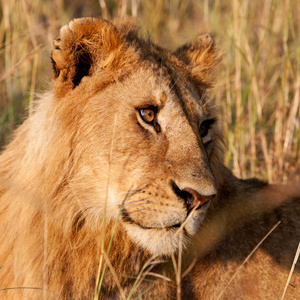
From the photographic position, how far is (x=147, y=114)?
3266 millimetres

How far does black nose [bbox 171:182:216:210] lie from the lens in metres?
2.88

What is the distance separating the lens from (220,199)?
3848 mm

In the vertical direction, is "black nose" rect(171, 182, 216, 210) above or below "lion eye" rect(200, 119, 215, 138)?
below

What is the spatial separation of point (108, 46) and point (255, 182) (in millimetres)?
1710

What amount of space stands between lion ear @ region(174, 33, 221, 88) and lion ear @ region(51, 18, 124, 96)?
2.63 feet

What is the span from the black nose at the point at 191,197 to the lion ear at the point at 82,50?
95 cm

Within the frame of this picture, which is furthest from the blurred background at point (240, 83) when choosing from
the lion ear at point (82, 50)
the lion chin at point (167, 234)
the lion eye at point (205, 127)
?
the lion chin at point (167, 234)

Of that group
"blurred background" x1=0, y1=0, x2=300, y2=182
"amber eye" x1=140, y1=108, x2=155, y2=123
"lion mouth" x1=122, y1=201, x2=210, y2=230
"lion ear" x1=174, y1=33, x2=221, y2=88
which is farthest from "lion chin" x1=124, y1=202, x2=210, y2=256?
"blurred background" x1=0, y1=0, x2=300, y2=182

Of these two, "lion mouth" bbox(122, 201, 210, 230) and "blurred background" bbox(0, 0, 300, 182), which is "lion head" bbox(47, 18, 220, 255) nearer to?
"lion mouth" bbox(122, 201, 210, 230)

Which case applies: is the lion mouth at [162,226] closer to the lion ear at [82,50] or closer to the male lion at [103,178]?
the male lion at [103,178]

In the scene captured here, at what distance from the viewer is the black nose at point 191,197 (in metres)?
2.88

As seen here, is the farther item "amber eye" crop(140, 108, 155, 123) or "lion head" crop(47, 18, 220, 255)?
"amber eye" crop(140, 108, 155, 123)

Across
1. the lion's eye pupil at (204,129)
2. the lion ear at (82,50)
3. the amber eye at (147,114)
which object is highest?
the lion ear at (82,50)

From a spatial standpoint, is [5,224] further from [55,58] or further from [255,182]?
[255,182]
